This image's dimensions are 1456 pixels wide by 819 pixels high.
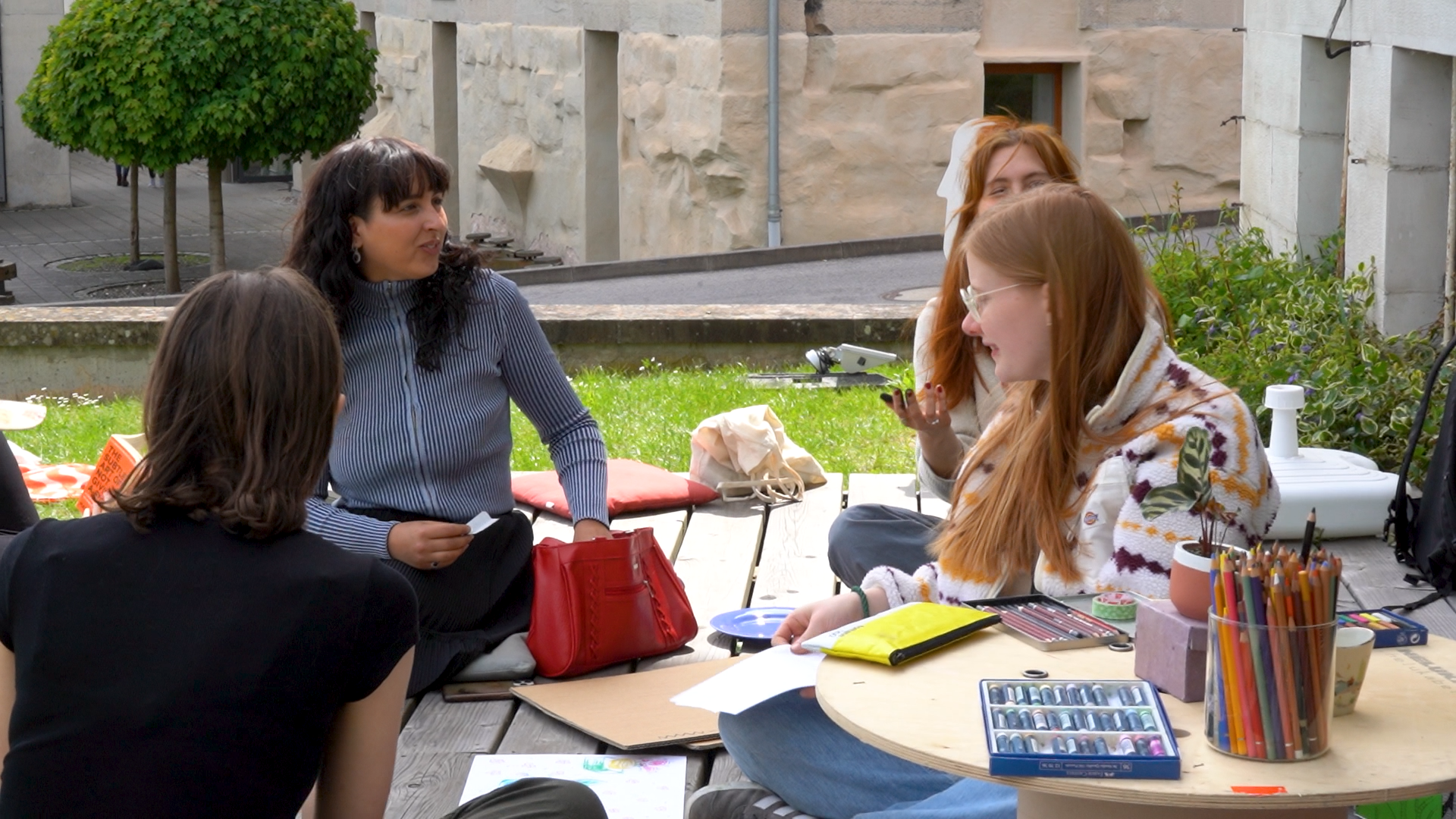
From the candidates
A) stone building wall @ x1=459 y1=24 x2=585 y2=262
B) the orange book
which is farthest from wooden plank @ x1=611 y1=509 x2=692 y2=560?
stone building wall @ x1=459 y1=24 x2=585 y2=262

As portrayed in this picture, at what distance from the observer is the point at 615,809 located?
2883mm

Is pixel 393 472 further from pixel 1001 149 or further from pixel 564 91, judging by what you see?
pixel 564 91

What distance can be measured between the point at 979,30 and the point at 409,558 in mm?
12131

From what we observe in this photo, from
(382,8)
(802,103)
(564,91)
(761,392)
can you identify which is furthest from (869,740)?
(382,8)

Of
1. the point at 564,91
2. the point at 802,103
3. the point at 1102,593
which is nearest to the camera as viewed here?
the point at 1102,593

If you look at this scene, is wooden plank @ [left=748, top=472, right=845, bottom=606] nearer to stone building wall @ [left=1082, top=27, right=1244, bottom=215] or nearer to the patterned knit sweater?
the patterned knit sweater

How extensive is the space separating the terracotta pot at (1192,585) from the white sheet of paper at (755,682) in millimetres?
446

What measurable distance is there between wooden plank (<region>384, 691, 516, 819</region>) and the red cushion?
1416mm

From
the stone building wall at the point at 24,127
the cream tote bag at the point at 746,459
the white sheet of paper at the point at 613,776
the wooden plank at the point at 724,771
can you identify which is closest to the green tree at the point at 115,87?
the cream tote bag at the point at 746,459

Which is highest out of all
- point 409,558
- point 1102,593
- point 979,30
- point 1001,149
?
point 979,30

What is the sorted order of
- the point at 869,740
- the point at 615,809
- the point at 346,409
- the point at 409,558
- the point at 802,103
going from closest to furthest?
the point at 869,740 < the point at 615,809 < the point at 409,558 < the point at 346,409 < the point at 802,103

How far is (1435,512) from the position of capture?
12.2 ft

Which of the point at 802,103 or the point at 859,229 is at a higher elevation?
the point at 802,103

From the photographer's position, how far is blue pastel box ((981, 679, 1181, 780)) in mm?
1617
